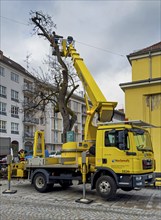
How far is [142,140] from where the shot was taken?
11258 millimetres

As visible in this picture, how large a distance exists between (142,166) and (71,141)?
3.35 meters

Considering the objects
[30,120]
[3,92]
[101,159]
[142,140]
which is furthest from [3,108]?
[142,140]

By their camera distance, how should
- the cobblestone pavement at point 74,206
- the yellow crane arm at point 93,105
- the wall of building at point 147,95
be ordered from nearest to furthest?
the cobblestone pavement at point 74,206 < the yellow crane arm at point 93,105 < the wall of building at point 147,95

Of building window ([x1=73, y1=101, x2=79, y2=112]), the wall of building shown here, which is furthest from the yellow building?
building window ([x1=73, y1=101, x2=79, y2=112])

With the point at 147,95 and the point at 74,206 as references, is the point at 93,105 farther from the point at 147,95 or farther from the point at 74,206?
the point at 147,95

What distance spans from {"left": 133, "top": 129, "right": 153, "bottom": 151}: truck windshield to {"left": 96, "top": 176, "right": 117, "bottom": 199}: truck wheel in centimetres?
155

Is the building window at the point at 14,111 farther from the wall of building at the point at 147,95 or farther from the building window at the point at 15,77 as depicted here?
the wall of building at the point at 147,95

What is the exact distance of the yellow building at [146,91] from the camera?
16.3m

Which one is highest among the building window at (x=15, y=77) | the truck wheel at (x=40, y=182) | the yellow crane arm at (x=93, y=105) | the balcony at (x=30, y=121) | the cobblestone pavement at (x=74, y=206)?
the building window at (x=15, y=77)

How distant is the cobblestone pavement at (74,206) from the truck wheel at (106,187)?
0.26 metres

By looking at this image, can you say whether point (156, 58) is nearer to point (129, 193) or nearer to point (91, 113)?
point (91, 113)

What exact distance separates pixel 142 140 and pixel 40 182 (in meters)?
4.66

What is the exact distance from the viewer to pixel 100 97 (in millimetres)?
12516

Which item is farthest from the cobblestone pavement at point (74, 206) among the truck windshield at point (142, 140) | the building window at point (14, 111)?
the building window at point (14, 111)
